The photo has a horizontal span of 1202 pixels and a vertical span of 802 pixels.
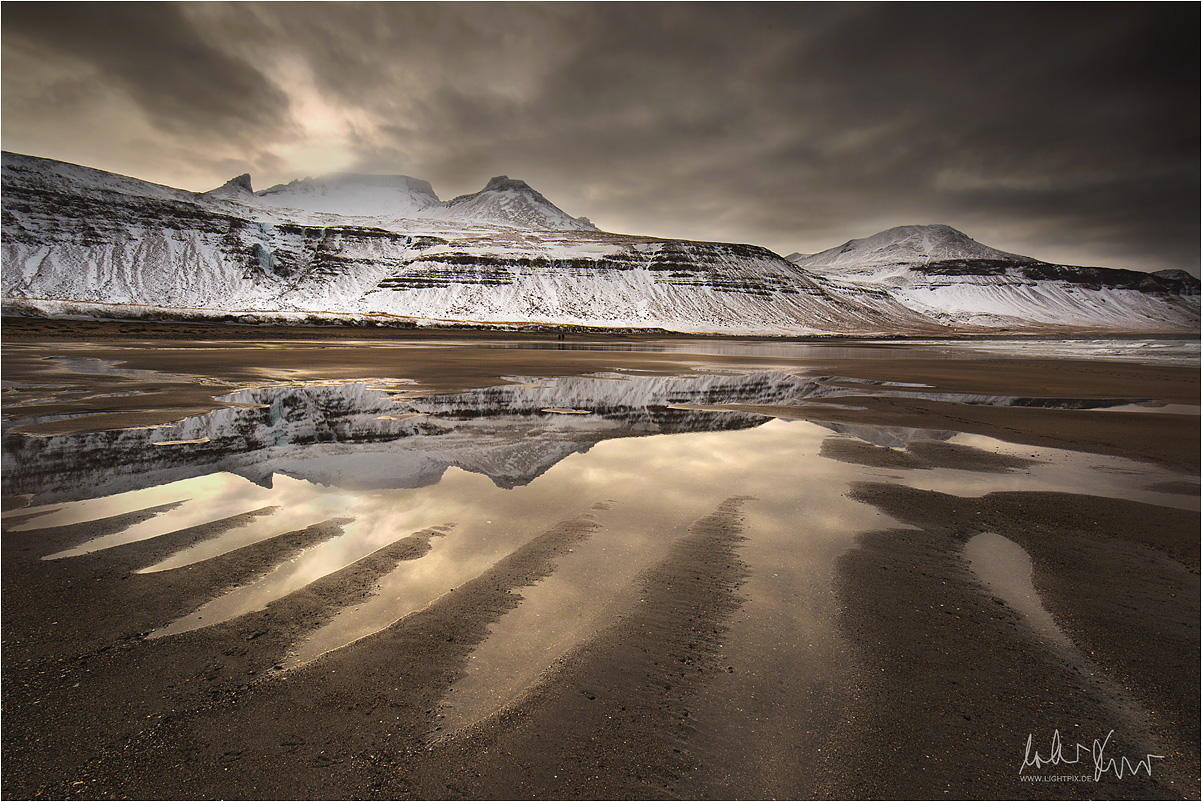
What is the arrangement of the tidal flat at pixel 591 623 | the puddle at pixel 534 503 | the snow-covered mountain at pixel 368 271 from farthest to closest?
1. the snow-covered mountain at pixel 368 271
2. the puddle at pixel 534 503
3. the tidal flat at pixel 591 623

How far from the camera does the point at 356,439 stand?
8.67 metres

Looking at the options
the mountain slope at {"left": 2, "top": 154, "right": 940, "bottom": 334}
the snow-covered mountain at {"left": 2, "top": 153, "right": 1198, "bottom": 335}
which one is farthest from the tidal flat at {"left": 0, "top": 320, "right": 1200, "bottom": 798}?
the mountain slope at {"left": 2, "top": 154, "right": 940, "bottom": 334}

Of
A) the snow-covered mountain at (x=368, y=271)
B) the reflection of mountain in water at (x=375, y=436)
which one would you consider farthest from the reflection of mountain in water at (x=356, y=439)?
the snow-covered mountain at (x=368, y=271)

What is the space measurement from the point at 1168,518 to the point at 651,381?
Answer: 589 inches

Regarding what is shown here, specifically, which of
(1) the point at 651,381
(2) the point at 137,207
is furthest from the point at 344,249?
(1) the point at 651,381

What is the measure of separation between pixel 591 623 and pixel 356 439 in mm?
6768

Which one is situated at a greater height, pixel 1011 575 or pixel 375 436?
pixel 375 436

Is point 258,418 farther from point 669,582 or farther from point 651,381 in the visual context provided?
point 651,381

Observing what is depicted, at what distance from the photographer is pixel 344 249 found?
155250 millimetres

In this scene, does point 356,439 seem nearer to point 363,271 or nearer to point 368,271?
point 363,271

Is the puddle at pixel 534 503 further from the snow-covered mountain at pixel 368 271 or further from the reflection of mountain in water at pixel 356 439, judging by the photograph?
the snow-covered mountain at pixel 368 271
